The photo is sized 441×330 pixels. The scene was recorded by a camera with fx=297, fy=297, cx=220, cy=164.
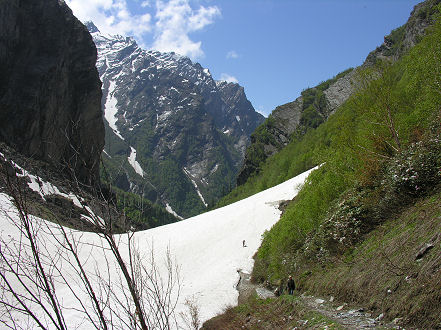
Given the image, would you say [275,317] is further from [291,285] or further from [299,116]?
[299,116]

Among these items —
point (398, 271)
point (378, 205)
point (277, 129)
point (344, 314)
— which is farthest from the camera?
point (277, 129)

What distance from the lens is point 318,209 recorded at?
14.8 m

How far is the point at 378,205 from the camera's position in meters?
10.0

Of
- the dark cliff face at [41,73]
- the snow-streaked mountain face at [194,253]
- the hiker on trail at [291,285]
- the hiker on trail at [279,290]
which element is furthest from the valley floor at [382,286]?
the dark cliff face at [41,73]

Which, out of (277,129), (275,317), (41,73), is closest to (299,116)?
(277,129)

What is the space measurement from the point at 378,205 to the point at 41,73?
7425cm

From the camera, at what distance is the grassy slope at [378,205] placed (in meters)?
6.48

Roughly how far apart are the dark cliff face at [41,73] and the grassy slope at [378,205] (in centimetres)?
4995

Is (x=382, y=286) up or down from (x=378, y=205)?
down

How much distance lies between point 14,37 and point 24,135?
20.9 m

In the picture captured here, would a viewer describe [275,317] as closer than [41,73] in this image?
Yes

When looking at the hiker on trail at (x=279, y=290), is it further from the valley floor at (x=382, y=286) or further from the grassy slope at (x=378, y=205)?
the valley floor at (x=382, y=286)

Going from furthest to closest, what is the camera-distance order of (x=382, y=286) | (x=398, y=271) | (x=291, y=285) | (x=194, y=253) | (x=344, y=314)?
(x=194, y=253), (x=291, y=285), (x=344, y=314), (x=382, y=286), (x=398, y=271)

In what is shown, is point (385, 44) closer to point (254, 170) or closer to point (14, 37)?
point (254, 170)
